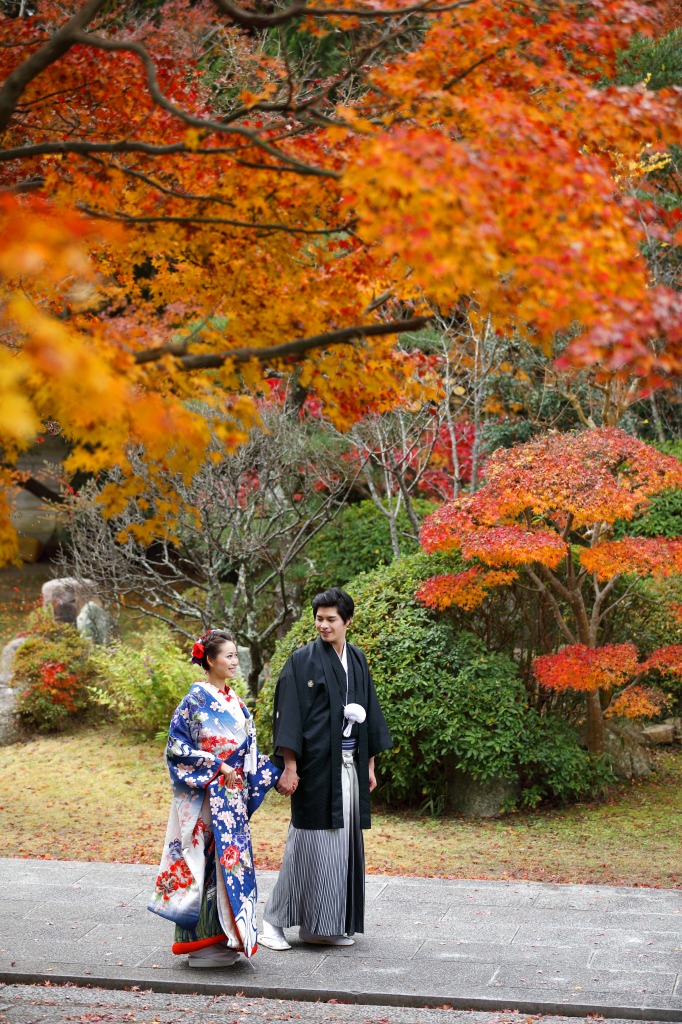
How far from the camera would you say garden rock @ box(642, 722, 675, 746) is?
9.98 metres

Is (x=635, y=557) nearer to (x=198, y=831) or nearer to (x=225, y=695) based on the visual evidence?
(x=225, y=695)

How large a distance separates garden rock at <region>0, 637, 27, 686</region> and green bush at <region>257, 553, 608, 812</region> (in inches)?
157

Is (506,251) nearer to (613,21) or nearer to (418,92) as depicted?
(418,92)

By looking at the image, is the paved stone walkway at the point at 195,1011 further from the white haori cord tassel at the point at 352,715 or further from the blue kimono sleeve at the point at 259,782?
the white haori cord tassel at the point at 352,715

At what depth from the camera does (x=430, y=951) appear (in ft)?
16.8

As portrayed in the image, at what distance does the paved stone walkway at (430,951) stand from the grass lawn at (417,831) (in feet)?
2.61

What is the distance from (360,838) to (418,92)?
3385mm

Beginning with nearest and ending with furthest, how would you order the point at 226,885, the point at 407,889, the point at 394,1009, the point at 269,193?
the point at 269,193 < the point at 394,1009 < the point at 226,885 < the point at 407,889

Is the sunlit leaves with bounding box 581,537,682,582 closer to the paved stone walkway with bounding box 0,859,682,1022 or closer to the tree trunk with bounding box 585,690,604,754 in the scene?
the tree trunk with bounding box 585,690,604,754

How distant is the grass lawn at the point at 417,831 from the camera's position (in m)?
7.05

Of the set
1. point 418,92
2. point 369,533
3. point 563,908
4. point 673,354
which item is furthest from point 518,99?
point 369,533

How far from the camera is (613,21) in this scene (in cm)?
408

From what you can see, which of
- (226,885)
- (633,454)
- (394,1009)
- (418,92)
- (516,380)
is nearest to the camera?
(418,92)

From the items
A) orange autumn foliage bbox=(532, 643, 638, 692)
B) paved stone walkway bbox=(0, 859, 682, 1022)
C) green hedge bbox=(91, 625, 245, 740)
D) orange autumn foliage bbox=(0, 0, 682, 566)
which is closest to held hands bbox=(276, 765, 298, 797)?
paved stone walkway bbox=(0, 859, 682, 1022)
